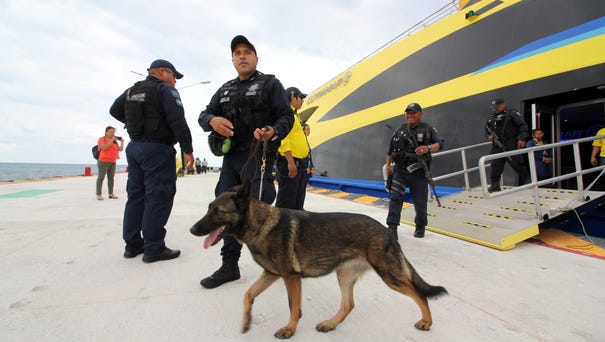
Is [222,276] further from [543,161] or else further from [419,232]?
[543,161]

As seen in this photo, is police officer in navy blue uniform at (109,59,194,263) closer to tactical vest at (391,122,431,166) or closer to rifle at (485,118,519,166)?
tactical vest at (391,122,431,166)

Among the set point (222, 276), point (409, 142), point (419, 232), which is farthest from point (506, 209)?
point (222, 276)

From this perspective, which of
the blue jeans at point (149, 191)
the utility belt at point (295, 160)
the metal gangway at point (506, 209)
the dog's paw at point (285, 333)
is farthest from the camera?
the metal gangway at point (506, 209)

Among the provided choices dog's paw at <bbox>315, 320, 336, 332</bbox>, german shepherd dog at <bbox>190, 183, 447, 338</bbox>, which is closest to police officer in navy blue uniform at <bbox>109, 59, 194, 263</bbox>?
german shepherd dog at <bbox>190, 183, 447, 338</bbox>

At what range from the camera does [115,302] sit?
5.49 ft

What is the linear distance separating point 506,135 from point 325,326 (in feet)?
14.1

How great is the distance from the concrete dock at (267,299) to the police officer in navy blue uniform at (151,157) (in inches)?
10.3

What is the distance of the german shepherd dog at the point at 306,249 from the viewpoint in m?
1.40

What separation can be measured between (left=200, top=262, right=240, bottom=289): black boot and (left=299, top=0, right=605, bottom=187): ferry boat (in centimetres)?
488

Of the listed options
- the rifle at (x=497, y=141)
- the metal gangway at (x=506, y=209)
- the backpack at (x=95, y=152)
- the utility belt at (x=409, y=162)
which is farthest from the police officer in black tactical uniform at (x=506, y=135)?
the backpack at (x=95, y=152)

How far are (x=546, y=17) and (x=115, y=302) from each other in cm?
653

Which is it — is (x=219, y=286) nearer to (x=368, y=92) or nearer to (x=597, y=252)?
(x=597, y=252)

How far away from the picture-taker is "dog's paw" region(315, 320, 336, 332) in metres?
1.44

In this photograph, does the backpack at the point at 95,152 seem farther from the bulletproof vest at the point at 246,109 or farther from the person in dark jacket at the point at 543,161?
the person in dark jacket at the point at 543,161
